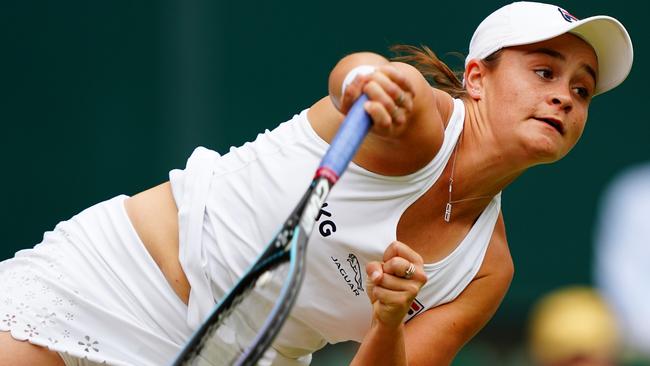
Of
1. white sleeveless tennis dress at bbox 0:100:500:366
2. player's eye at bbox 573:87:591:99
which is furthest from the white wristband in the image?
player's eye at bbox 573:87:591:99

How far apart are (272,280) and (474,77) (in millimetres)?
1206

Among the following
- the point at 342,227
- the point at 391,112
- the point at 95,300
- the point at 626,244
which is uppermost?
the point at 626,244

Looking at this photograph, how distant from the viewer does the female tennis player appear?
10.1 feet

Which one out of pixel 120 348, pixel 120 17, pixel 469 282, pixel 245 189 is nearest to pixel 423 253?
pixel 469 282

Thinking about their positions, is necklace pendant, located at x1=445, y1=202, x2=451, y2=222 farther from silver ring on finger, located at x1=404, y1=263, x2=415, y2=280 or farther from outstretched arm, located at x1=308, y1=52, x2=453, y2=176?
silver ring on finger, located at x1=404, y1=263, x2=415, y2=280

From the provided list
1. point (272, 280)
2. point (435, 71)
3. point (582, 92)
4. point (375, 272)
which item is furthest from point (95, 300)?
point (582, 92)

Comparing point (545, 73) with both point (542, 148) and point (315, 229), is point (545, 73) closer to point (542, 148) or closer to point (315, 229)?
point (542, 148)

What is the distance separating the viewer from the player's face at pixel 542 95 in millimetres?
3145

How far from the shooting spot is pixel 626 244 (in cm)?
634

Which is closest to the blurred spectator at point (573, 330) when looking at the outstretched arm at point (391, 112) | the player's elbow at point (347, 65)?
the outstretched arm at point (391, 112)

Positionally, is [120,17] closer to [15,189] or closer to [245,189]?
[15,189]

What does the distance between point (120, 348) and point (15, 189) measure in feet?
10.9

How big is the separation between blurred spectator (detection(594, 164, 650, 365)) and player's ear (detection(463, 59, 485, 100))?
9.85ft

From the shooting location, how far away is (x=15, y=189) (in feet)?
20.6
